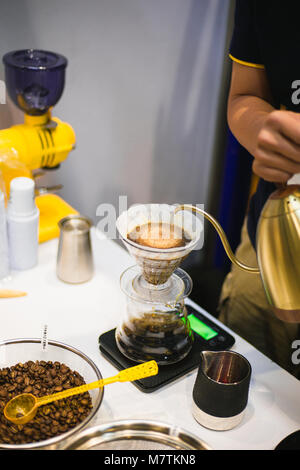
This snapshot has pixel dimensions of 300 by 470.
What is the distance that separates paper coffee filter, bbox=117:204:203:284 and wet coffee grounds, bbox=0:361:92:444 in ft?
0.82

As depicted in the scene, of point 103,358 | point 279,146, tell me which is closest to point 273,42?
point 279,146

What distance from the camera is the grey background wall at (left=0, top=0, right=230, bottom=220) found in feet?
5.04

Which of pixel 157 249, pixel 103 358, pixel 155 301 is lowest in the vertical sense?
pixel 103 358

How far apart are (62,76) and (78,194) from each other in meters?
0.62

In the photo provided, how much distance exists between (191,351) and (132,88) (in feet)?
3.83

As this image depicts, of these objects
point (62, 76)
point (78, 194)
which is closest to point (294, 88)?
point (62, 76)

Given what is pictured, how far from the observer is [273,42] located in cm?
112

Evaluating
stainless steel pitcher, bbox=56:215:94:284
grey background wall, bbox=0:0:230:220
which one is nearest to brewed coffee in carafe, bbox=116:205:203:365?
stainless steel pitcher, bbox=56:215:94:284

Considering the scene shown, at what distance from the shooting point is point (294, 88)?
1153mm

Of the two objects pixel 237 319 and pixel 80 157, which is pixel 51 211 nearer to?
pixel 80 157

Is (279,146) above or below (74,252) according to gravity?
above

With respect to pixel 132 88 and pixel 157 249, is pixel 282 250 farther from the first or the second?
pixel 132 88

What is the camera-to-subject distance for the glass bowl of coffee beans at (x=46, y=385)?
31.7 inches
